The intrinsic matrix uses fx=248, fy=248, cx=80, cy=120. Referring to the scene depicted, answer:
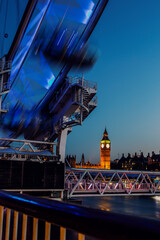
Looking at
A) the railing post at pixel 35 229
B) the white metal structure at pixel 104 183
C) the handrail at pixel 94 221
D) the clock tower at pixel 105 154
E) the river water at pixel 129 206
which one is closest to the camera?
the handrail at pixel 94 221

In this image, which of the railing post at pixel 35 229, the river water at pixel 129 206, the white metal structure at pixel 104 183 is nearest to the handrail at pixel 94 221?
the railing post at pixel 35 229

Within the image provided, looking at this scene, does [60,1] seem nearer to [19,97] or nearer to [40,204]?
[19,97]

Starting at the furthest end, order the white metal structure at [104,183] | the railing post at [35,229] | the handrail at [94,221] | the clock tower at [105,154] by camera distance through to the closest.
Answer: the clock tower at [105,154] < the white metal structure at [104,183] < the railing post at [35,229] < the handrail at [94,221]

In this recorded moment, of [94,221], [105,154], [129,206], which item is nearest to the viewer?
[94,221]

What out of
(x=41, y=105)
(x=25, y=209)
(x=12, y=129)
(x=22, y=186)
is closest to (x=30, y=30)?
(x=22, y=186)


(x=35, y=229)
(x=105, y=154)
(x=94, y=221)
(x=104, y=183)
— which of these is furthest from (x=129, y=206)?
(x=105, y=154)

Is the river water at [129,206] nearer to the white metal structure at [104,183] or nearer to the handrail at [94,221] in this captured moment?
the white metal structure at [104,183]

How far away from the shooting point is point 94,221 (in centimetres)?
110

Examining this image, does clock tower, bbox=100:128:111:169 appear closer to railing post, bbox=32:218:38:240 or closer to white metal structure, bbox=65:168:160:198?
white metal structure, bbox=65:168:160:198

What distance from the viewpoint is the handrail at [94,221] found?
36.4 inches

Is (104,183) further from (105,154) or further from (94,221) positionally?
(105,154)

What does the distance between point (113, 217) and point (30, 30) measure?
890 inches

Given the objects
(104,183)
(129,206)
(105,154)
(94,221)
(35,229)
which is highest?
(105,154)

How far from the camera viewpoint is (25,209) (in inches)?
64.2
